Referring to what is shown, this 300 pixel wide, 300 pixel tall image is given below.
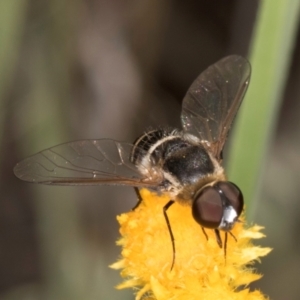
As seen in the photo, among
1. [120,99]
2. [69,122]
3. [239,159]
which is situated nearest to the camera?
[239,159]

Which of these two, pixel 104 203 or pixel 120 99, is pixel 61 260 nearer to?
pixel 104 203

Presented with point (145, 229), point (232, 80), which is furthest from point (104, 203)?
point (145, 229)

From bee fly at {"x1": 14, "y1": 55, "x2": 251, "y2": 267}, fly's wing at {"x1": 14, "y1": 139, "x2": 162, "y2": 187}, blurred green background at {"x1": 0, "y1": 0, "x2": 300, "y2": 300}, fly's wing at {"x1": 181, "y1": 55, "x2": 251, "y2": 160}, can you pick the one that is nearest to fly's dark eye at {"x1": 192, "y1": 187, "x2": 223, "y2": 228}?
bee fly at {"x1": 14, "y1": 55, "x2": 251, "y2": 267}

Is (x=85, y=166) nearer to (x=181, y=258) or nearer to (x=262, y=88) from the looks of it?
(x=181, y=258)

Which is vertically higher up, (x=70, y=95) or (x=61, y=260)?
(x=70, y=95)

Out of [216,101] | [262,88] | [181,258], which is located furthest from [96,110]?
[181,258]

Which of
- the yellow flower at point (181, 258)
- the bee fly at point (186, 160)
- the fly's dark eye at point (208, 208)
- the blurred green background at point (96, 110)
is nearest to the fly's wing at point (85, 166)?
the bee fly at point (186, 160)
